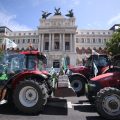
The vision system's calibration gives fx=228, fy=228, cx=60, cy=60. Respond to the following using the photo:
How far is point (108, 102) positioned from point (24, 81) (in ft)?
9.97

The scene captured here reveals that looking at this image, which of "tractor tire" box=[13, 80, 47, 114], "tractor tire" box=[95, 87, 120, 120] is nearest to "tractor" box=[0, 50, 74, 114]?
"tractor tire" box=[13, 80, 47, 114]

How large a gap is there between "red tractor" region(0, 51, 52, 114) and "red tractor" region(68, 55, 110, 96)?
4.70m

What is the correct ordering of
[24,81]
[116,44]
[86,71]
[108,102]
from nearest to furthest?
[108,102], [24,81], [86,71], [116,44]

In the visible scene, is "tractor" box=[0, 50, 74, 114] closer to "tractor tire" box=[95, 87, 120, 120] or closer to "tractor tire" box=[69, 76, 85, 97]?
"tractor tire" box=[95, 87, 120, 120]

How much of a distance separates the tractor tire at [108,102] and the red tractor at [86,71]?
19.8 ft

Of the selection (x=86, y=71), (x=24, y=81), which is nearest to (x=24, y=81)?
(x=24, y=81)

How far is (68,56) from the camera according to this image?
8131cm

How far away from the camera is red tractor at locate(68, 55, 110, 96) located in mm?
13789

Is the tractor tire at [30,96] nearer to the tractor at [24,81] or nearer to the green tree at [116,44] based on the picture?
the tractor at [24,81]

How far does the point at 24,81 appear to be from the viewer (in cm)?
823

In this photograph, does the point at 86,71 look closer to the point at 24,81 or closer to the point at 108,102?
the point at 24,81

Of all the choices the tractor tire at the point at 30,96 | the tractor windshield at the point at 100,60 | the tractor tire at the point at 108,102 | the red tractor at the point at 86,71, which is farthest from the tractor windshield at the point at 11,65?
the tractor windshield at the point at 100,60

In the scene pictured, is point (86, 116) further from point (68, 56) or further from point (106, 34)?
point (106, 34)

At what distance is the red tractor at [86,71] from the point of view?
13.8 meters
